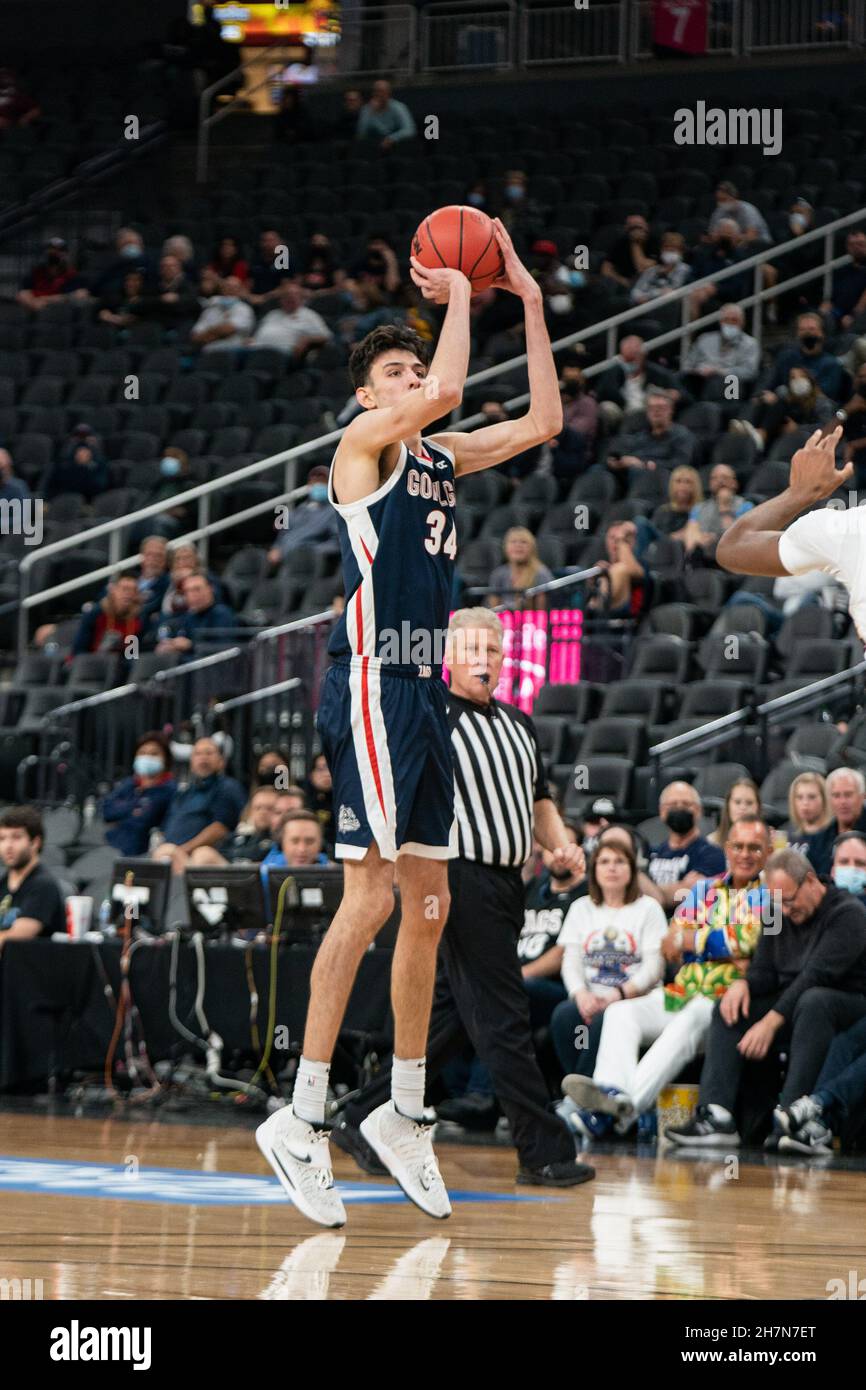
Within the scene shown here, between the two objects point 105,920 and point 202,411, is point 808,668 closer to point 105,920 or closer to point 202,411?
point 105,920

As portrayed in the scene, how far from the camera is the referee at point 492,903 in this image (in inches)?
232

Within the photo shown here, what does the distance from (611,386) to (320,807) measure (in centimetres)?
463

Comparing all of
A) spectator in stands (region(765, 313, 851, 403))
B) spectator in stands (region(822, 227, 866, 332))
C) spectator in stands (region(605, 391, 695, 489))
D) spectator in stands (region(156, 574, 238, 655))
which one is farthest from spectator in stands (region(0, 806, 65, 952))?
spectator in stands (region(822, 227, 866, 332))

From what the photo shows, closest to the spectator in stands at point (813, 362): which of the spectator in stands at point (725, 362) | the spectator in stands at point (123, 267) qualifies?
the spectator in stands at point (725, 362)

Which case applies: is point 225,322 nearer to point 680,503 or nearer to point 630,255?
point 630,255

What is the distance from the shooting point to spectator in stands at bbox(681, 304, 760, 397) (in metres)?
14.0

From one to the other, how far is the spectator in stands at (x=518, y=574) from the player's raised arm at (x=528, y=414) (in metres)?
6.89

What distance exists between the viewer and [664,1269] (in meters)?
4.00

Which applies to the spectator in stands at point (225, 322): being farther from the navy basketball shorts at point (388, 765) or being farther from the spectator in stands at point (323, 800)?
the navy basketball shorts at point (388, 765)

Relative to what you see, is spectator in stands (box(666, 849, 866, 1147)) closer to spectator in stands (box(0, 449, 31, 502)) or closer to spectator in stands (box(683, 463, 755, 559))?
spectator in stands (box(683, 463, 755, 559))

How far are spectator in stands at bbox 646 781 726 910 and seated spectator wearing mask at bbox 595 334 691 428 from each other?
553 cm

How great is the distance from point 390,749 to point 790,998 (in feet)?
10.8

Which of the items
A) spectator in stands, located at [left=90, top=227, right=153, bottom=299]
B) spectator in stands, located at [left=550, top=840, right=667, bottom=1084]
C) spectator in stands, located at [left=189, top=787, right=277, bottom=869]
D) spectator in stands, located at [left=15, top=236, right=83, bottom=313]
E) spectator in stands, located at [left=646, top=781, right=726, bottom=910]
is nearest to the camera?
spectator in stands, located at [left=550, top=840, right=667, bottom=1084]

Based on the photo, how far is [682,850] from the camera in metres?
9.05
